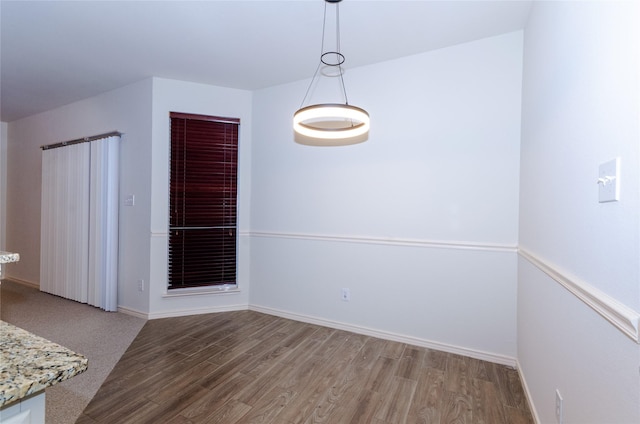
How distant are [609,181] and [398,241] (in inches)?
82.4

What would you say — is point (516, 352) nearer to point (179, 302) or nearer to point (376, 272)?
point (376, 272)

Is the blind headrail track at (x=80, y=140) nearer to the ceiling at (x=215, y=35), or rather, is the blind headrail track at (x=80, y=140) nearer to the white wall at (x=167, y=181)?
the ceiling at (x=215, y=35)

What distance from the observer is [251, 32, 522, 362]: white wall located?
2617mm

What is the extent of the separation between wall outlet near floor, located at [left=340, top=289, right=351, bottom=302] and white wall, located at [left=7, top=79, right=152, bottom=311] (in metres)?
2.29

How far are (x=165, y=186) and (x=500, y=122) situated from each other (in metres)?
3.54

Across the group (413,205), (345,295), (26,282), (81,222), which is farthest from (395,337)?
(26,282)

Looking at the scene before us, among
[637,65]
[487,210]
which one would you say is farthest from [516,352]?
[637,65]

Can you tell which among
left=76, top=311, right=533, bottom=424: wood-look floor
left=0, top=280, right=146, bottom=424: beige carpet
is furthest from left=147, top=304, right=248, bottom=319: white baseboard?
left=76, top=311, right=533, bottom=424: wood-look floor

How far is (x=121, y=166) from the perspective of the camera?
3850 millimetres

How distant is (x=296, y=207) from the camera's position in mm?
3619

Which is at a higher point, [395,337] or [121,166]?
[121,166]

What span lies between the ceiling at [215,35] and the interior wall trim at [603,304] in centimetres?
202

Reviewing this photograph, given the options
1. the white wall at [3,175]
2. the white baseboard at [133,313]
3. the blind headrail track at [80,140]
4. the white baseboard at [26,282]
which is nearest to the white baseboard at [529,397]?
the white baseboard at [133,313]

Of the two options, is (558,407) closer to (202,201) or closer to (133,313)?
(202,201)
